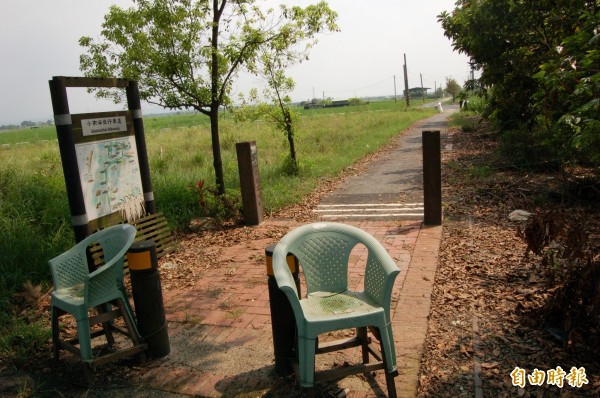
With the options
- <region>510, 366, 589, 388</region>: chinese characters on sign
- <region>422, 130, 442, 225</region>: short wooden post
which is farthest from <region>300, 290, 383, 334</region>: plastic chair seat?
<region>422, 130, 442, 225</region>: short wooden post

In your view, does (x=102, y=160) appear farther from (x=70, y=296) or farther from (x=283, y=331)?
(x=283, y=331)

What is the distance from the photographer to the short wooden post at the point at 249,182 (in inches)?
280

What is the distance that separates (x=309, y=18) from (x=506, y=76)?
4.89 meters

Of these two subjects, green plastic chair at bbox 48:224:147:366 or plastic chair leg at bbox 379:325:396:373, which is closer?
plastic chair leg at bbox 379:325:396:373

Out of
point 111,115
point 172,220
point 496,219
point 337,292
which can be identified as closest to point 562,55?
point 496,219

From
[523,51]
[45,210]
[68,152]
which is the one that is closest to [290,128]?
[523,51]

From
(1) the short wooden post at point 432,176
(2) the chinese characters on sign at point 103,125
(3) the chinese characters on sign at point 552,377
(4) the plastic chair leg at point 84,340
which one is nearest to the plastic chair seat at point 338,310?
(3) the chinese characters on sign at point 552,377

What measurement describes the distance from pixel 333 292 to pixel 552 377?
1437 millimetres

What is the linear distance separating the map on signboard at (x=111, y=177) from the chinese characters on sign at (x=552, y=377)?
4081 mm

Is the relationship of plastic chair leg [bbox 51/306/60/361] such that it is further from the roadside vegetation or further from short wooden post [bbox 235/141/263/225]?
short wooden post [bbox 235/141/263/225]

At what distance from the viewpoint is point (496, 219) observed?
6711 mm

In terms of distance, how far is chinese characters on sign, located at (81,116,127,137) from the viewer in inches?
195

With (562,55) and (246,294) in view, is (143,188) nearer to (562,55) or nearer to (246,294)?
(246,294)

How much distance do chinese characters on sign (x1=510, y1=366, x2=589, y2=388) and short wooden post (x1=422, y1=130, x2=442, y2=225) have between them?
3545 millimetres
